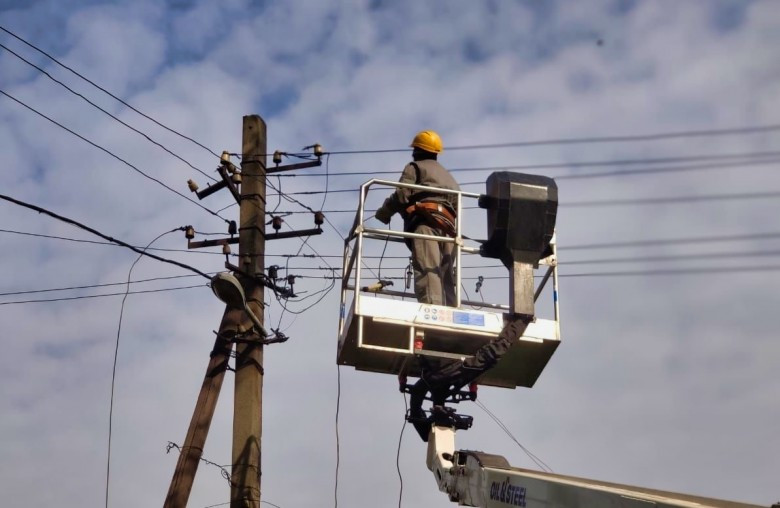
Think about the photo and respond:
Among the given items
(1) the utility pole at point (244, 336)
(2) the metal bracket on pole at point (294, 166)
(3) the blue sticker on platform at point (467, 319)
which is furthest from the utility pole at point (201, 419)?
(3) the blue sticker on platform at point (467, 319)

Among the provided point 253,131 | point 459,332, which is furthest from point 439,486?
point 253,131

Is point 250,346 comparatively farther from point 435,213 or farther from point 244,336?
point 435,213

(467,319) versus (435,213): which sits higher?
(435,213)

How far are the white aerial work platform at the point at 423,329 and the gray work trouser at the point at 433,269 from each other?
22cm

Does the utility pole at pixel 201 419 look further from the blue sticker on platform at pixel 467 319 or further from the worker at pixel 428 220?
the blue sticker on platform at pixel 467 319

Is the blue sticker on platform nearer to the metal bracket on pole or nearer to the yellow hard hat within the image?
the yellow hard hat

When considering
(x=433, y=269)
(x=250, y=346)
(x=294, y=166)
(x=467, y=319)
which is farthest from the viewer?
(x=294, y=166)

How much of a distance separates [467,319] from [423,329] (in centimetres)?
36

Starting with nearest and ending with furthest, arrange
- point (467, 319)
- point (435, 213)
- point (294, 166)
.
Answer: point (467, 319), point (435, 213), point (294, 166)

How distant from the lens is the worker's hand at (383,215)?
8633 millimetres

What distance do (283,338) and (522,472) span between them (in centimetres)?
529

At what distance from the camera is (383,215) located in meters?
8.70

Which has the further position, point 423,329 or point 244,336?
point 244,336

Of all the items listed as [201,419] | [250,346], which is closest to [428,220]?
[250,346]
